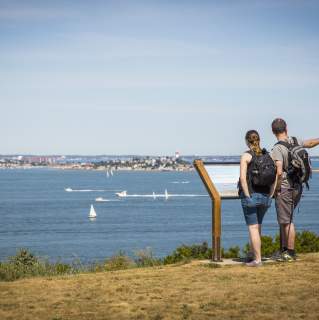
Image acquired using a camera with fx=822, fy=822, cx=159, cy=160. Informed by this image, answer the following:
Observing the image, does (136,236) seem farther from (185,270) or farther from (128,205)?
(185,270)

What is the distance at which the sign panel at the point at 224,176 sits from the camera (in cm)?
1036

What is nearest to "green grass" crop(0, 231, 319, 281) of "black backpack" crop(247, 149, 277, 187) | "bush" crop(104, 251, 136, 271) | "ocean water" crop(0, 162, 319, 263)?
"bush" crop(104, 251, 136, 271)

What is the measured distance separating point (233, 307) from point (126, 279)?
201cm

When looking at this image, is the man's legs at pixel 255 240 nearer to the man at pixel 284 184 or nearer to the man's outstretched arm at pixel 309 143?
the man at pixel 284 184

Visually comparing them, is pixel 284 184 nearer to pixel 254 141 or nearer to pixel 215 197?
pixel 254 141

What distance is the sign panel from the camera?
10.4m

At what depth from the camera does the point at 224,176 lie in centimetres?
1038

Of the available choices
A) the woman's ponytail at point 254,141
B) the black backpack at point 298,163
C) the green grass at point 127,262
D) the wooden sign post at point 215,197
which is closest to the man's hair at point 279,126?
the black backpack at point 298,163

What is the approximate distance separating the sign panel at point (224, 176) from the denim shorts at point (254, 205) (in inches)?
32.4

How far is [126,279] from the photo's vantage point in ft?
29.1

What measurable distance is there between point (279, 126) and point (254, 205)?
3.24 ft

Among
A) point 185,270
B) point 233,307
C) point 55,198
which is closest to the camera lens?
point 233,307

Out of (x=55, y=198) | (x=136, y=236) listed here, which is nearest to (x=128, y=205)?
(x=55, y=198)

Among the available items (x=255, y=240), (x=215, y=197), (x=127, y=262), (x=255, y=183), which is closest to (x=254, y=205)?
(x=255, y=183)
